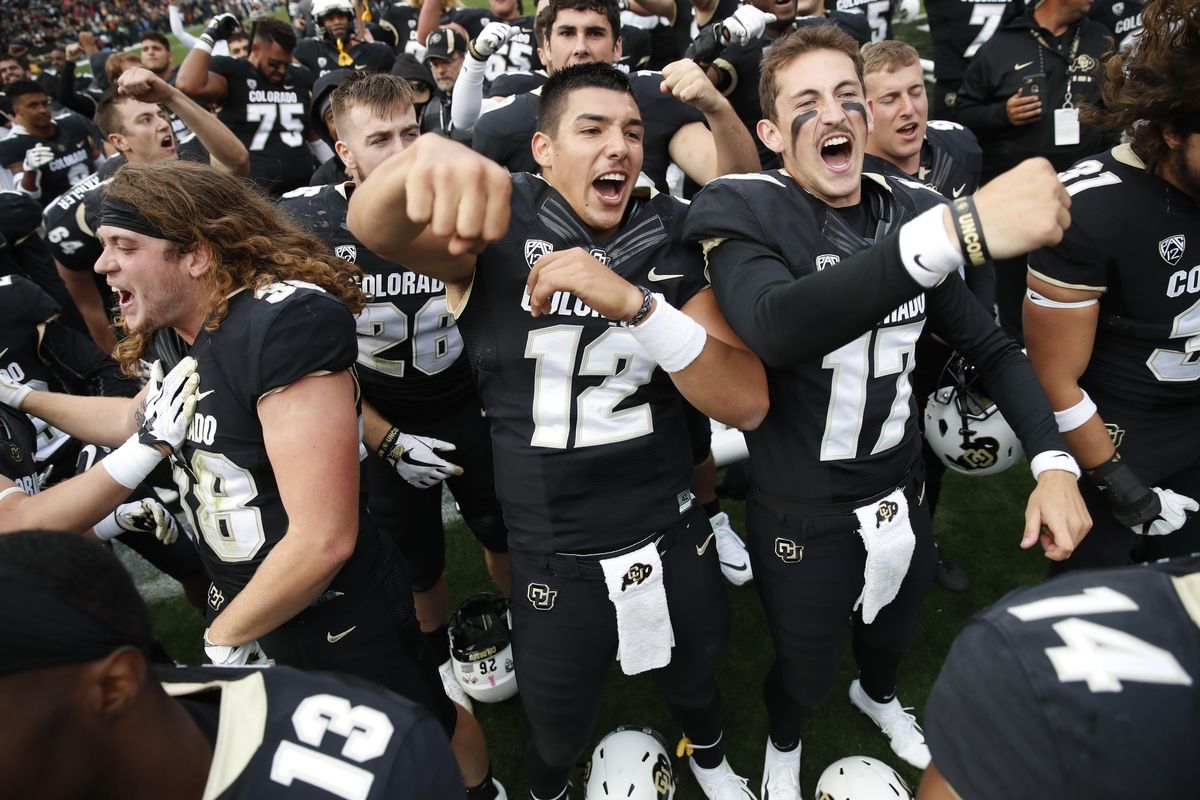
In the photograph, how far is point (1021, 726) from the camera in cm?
103

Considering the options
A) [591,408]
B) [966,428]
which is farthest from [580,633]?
[966,428]

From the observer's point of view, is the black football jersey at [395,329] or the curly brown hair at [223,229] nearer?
the curly brown hair at [223,229]

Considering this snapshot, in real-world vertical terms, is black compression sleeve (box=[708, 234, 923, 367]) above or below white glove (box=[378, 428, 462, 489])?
above

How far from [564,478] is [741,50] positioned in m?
3.37

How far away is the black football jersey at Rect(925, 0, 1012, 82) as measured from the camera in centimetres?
571

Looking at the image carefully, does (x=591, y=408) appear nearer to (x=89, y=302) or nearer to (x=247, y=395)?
(x=247, y=395)

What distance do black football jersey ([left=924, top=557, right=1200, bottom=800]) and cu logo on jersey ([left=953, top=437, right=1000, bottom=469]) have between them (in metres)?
2.22

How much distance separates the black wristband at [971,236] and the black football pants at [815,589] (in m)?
1.04

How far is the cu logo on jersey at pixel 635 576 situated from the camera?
2.34m

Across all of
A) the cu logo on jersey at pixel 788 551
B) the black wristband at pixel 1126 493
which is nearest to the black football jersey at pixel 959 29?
the black wristband at pixel 1126 493

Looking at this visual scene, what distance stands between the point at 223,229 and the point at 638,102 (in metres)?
2.11

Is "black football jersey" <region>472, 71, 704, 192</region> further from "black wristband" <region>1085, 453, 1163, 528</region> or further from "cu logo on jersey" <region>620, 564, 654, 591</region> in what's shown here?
"black wristband" <region>1085, 453, 1163, 528</region>

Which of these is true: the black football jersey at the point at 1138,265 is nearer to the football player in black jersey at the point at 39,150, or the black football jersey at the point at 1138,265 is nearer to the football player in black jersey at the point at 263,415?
the football player in black jersey at the point at 263,415

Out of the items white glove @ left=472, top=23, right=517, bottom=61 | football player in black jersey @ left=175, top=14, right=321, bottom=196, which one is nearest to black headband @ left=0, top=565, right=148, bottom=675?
white glove @ left=472, top=23, right=517, bottom=61
